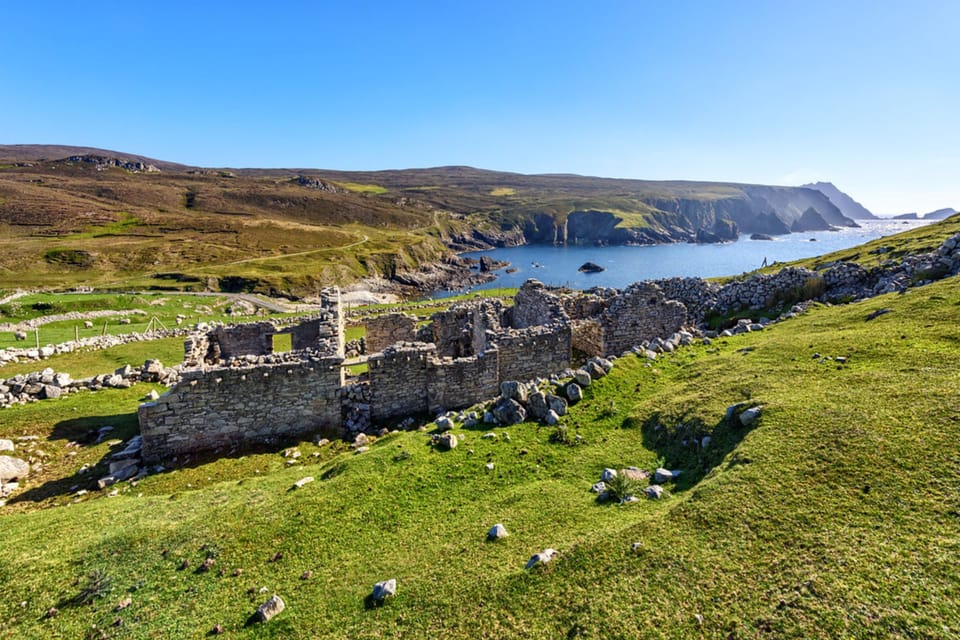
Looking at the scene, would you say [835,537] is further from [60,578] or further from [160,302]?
[160,302]

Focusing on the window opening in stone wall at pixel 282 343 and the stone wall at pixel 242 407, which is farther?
the window opening in stone wall at pixel 282 343

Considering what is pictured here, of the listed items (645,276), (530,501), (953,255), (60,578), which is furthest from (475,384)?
(645,276)

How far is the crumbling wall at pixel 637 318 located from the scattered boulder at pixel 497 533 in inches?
628

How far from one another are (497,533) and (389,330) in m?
18.6

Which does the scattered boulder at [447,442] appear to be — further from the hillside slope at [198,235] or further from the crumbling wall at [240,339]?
the hillside slope at [198,235]

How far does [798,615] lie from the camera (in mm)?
5367

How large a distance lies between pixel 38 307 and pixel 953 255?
6845 centimetres

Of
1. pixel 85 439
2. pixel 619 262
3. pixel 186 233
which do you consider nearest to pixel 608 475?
pixel 85 439

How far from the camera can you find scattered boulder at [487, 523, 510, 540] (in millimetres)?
7953

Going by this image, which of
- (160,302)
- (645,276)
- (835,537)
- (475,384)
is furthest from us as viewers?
(645,276)

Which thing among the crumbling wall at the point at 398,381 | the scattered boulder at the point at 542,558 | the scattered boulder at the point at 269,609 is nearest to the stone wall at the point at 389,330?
the crumbling wall at the point at 398,381

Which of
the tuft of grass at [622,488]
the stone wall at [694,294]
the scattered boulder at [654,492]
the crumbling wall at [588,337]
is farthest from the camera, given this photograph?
the stone wall at [694,294]

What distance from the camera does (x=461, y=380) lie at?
17.1 meters

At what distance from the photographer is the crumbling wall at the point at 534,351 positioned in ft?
59.2
